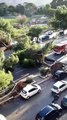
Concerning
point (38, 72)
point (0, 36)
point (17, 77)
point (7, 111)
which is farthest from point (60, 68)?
point (0, 36)

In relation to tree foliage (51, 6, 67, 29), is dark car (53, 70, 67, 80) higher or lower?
lower

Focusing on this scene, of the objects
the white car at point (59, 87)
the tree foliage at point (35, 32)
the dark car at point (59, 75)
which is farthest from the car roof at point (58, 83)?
the tree foliage at point (35, 32)

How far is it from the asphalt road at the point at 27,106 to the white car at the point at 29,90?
1.35 ft

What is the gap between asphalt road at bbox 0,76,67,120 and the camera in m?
21.7

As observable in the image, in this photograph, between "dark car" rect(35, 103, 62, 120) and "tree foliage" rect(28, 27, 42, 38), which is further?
"tree foliage" rect(28, 27, 42, 38)

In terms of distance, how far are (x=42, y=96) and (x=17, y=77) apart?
5491 mm

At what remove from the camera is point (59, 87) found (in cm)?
2456

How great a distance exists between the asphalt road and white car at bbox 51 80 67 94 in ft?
1.42

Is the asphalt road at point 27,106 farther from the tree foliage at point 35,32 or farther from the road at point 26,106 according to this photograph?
the tree foliage at point 35,32

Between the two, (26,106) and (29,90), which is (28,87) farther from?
(26,106)

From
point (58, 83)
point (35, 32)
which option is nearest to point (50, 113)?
point (58, 83)

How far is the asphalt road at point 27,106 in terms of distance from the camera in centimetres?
2173

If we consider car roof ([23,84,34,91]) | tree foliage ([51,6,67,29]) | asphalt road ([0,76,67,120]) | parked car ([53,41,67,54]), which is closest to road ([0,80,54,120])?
asphalt road ([0,76,67,120])

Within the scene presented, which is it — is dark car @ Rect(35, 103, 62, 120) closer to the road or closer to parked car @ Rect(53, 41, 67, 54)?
the road
